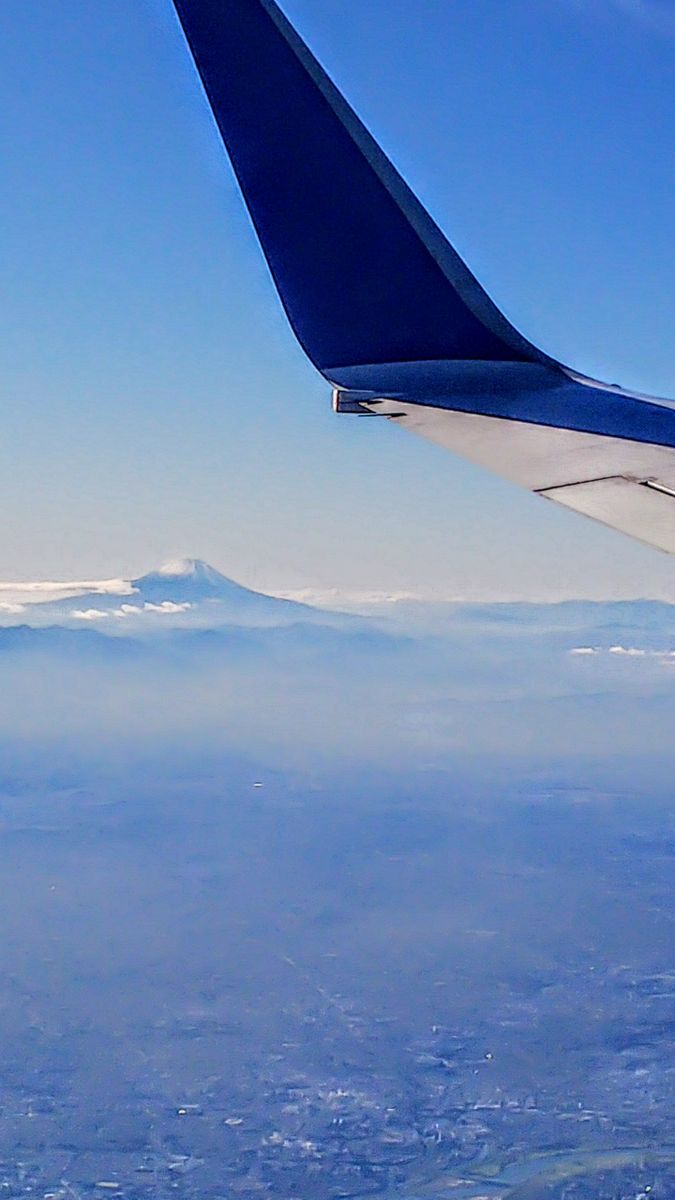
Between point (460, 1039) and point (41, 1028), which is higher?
point (460, 1039)

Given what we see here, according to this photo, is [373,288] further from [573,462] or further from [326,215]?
[573,462]

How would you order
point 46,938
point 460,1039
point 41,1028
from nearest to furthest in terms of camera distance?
point 460,1039 < point 41,1028 < point 46,938

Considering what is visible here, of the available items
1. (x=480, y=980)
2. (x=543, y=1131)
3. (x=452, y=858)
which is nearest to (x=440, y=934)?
(x=480, y=980)

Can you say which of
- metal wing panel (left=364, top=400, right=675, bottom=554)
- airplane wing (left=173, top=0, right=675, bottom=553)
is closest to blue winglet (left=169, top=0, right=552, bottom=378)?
airplane wing (left=173, top=0, right=675, bottom=553)

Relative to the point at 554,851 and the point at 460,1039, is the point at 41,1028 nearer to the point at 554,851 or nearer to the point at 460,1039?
the point at 460,1039

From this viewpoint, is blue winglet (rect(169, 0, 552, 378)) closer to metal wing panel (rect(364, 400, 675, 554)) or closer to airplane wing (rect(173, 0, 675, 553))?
airplane wing (rect(173, 0, 675, 553))

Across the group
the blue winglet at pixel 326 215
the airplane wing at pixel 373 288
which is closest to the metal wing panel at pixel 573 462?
the airplane wing at pixel 373 288

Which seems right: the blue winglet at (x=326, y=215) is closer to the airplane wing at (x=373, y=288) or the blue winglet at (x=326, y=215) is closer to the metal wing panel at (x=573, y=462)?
the airplane wing at (x=373, y=288)

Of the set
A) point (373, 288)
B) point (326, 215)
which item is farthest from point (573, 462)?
point (326, 215)
